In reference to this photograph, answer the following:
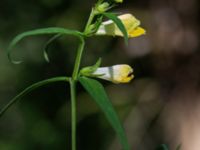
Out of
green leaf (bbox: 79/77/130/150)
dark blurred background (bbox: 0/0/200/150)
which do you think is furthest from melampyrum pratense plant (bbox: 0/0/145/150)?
dark blurred background (bbox: 0/0/200/150)

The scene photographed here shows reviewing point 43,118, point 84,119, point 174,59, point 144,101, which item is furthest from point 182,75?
point 43,118

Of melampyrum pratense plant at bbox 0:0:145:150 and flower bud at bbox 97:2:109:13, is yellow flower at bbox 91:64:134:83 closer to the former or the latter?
melampyrum pratense plant at bbox 0:0:145:150

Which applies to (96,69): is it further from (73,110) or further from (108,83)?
(108,83)

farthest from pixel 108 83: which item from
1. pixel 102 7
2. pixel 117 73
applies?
pixel 102 7

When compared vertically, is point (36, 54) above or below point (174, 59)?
above

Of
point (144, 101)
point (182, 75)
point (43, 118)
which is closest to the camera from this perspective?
point (43, 118)

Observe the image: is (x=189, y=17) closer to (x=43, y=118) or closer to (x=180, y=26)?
(x=180, y=26)

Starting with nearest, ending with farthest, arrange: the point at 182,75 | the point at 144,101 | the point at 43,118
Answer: the point at 43,118 → the point at 144,101 → the point at 182,75

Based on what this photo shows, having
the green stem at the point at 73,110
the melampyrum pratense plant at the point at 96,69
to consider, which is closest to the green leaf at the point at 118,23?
the melampyrum pratense plant at the point at 96,69
